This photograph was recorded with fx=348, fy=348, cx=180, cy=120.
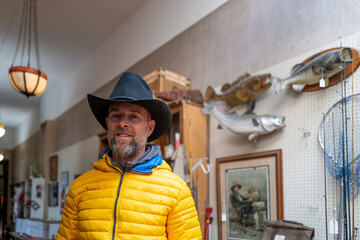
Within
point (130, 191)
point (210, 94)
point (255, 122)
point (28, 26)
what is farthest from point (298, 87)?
point (28, 26)

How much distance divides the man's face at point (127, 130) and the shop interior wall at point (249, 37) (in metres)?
1.59

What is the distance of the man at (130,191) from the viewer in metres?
1.49

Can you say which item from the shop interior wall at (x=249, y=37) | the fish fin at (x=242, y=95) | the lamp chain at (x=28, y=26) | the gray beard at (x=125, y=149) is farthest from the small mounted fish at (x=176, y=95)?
the lamp chain at (x=28, y=26)

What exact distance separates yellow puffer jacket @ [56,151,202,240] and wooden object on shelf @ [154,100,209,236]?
4.98 feet

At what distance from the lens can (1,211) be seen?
13.7 m

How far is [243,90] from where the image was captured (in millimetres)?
2891

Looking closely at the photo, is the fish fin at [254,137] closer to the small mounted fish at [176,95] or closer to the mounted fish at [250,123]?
the mounted fish at [250,123]

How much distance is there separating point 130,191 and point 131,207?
7 centimetres

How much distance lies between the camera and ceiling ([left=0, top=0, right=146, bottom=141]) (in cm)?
535

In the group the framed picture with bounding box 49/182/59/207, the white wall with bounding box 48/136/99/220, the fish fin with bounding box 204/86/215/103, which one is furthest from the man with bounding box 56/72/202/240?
the framed picture with bounding box 49/182/59/207

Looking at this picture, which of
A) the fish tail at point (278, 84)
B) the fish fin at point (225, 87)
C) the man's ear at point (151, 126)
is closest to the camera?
the man's ear at point (151, 126)

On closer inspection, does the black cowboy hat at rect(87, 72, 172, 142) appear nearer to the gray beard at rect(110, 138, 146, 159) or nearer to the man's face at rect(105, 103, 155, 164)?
the man's face at rect(105, 103, 155, 164)

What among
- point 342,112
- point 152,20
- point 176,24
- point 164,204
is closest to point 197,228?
point 164,204

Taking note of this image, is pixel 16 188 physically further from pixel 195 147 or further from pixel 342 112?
pixel 342 112
